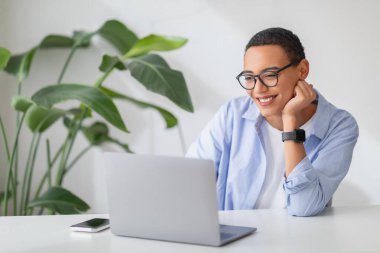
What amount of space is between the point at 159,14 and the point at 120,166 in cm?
206

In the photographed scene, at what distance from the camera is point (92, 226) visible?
159cm

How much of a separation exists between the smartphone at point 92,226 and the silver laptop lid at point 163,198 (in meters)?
0.07

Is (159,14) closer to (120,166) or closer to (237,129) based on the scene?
(237,129)

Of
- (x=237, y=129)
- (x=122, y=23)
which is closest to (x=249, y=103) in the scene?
(x=237, y=129)

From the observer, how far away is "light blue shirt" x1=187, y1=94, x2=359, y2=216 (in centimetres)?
181

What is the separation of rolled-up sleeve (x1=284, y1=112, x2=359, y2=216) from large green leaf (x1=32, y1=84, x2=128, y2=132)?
0.81 m

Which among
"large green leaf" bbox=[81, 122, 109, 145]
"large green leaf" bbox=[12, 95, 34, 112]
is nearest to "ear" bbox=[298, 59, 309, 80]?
"large green leaf" bbox=[12, 95, 34, 112]

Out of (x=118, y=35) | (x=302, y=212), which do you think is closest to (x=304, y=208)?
(x=302, y=212)

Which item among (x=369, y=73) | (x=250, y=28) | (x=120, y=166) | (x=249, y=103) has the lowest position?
(x=120, y=166)

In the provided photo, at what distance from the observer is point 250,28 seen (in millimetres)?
3432

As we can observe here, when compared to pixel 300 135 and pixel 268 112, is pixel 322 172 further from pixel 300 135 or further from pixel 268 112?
pixel 268 112

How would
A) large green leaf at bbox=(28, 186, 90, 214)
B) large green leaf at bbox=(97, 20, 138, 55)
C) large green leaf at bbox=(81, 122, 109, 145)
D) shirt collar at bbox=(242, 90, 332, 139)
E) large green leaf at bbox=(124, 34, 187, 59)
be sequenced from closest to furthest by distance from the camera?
shirt collar at bbox=(242, 90, 332, 139) → large green leaf at bbox=(28, 186, 90, 214) → large green leaf at bbox=(124, 34, 187, 59) → large green leaf at bbox=(97, 20, 138, 55) → large green leaf at bbox=(81, 122, 109, 145)

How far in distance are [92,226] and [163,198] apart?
0.26 meters

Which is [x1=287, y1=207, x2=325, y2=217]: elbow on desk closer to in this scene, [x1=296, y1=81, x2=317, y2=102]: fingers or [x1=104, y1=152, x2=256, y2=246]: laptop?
[x1=104, y1=152, x2=256, y2=246]: laptop
